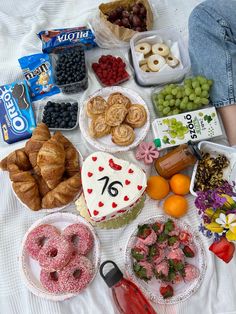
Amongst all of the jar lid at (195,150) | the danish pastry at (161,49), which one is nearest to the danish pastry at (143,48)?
the danish pastry at (161,49)

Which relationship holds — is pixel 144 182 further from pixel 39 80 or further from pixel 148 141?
pixel 39 80

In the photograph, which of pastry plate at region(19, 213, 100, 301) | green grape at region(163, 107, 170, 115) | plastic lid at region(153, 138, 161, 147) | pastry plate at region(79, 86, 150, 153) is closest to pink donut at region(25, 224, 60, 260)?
pastry plate at region(19, 213, 100, 301)

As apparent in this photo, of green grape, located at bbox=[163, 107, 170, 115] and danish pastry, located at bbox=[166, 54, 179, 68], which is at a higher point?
danish pastry, located at bbox=[166, 54, 179, 68]

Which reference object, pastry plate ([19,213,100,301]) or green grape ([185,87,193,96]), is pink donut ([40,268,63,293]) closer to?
pastry plate ([19,213,100,301])

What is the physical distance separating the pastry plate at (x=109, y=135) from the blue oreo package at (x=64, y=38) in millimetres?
216

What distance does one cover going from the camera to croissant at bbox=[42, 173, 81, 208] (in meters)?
1.02

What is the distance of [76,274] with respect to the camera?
1.00m

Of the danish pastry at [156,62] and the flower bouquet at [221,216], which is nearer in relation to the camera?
the flower bouquet at [221,216]

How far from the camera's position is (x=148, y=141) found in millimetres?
1190

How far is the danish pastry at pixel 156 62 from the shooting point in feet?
4.06

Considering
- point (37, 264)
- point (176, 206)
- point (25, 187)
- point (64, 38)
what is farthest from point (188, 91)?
point (37, 264)

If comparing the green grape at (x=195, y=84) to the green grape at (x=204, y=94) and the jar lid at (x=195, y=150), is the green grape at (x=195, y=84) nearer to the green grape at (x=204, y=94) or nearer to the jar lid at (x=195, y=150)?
the green grape at (x=204, y=94)

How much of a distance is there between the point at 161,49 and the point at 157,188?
52cm

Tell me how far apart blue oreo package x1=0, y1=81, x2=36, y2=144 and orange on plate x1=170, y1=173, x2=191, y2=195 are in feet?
1.62
